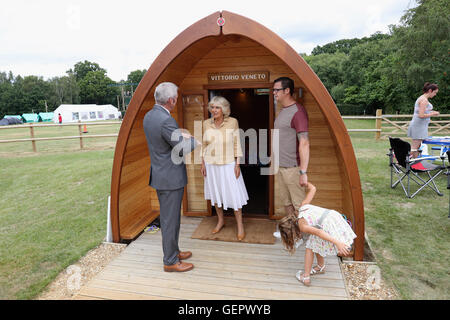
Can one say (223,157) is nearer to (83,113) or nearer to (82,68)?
(83,113)

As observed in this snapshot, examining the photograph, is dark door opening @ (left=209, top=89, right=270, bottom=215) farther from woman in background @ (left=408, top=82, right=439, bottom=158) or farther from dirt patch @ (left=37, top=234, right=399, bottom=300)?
dirt patch @ (left=37, top=234, right=399, bottom=300)

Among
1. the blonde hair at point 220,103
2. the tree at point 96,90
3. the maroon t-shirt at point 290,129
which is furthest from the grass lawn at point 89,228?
the tree at point 96,90

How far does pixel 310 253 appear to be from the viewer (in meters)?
2.87

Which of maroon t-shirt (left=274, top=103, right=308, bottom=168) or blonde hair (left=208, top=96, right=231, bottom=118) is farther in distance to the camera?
blonde hair (left=208, top=96, right=231, bottom=118)

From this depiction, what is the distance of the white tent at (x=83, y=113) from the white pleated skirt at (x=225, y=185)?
40.8 m

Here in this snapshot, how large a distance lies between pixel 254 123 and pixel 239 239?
23.8 feet

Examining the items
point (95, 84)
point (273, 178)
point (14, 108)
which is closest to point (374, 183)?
point (273, 178)

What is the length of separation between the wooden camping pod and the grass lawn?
26.0 inches

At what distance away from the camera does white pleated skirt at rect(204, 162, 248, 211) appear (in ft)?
12.7

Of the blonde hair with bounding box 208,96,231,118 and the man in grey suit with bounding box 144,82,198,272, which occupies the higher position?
the blonde hair with bounding box 208,96,231,118

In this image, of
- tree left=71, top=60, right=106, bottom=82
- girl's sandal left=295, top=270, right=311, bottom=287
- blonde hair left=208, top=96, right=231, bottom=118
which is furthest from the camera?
tree left=71, top=60, right=106, bottom=82

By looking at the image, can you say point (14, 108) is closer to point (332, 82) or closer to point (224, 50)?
point (332, 82)

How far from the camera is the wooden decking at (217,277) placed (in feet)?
9.28

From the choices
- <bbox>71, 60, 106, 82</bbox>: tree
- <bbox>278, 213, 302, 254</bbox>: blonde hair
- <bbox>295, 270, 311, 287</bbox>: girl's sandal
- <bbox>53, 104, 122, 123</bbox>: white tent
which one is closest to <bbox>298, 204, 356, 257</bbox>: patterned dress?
<bbox>278, 213, 302, 254</bbox>: blonde hair
